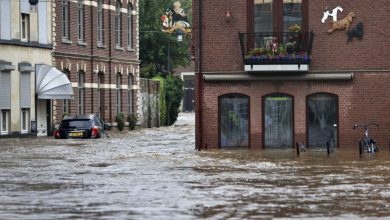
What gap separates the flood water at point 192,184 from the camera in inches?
755

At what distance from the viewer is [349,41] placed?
130 feet

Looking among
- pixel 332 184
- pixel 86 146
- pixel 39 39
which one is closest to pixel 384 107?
pixel 86 146

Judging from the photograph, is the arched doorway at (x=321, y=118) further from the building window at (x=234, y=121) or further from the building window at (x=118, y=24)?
the building window at (x=118, y=24)

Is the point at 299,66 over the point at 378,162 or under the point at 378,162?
over

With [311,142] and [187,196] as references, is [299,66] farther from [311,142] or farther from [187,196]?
[187,196]

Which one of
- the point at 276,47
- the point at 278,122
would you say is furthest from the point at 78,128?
the point at 276,47

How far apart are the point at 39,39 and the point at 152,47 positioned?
39940mm

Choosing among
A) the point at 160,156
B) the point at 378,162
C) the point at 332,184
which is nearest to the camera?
the point at 332,184

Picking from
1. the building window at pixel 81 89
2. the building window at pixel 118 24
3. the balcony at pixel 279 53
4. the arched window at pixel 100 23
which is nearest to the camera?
the balcony at pixel 279 53

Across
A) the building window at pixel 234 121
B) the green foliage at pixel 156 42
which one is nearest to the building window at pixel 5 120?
the building window at pixel 234 121

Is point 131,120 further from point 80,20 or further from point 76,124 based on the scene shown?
point 76,124

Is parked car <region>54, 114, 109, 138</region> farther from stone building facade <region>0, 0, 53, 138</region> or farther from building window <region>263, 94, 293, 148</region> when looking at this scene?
building window <region>263, 94, 293, 148</region>

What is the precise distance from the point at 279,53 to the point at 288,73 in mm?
928

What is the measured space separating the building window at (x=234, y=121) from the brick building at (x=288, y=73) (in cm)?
4
